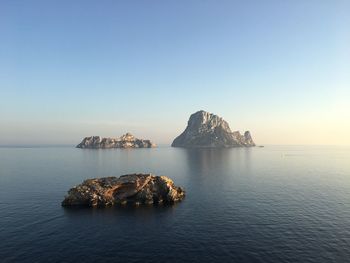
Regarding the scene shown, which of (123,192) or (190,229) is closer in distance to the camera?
(190,229)

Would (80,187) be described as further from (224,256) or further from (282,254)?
(282,254)

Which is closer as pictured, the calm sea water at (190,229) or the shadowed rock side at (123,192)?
the calm sea water at (190,229)

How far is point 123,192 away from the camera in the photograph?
99688 millimetres

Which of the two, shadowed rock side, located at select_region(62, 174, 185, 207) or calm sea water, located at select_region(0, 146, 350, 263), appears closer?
calm sea water, located at select_region(0, 146, 350, 263)

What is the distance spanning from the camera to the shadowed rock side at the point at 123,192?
9325cm

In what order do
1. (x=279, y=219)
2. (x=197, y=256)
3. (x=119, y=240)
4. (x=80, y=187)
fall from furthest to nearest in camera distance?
(x=80, y=187) → (x=279, y=219) → (x=119, y=240) → (x=197, y=256)

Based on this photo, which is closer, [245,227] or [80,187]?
[245,227]

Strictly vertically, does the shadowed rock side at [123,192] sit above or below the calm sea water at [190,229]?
above

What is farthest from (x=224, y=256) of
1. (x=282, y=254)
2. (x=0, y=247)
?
(x=0, y=247)

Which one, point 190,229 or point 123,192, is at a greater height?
point 123,192

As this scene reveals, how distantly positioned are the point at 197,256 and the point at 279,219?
33.2 metres

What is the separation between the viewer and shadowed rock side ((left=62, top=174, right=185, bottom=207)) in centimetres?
9325

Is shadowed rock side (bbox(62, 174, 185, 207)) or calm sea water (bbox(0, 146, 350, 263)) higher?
shadowed rock side (bbox(62, 174, 185, 207))

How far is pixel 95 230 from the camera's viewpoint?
69.2 m
